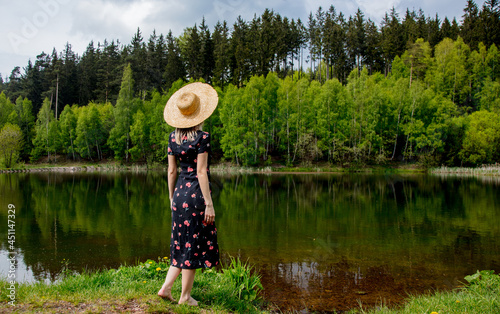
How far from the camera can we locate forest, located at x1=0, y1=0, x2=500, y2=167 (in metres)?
45.0

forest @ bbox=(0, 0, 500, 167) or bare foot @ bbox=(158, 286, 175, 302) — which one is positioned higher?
forest @ bbox=(0, 0, 500, 167)

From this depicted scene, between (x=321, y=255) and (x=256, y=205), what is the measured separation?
26.5ft

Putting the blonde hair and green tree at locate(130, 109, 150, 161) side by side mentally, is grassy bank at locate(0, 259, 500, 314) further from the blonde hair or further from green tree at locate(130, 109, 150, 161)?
green tree at locate(130, 109, 150, 161)

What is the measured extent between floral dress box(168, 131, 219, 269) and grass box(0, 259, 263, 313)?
1.71ft

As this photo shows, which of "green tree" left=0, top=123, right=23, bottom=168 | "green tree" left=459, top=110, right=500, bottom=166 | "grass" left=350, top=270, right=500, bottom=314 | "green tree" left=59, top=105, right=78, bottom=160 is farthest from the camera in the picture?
"green tree" left=59, top=105, right=78, bottom=160

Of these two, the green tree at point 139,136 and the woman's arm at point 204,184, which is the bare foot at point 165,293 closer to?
the woman's arm at point 204,184

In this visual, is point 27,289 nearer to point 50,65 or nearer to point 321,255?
point 321,255

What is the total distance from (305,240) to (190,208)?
6.84 meters

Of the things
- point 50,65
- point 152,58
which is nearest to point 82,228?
point 152,58

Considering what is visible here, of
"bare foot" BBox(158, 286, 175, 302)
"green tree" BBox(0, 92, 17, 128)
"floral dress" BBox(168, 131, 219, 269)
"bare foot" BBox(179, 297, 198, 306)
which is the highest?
"green tree" BBox(0, 92, 17, 128)

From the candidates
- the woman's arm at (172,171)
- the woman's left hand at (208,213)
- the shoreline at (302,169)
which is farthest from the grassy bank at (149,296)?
the shoreline at (302,169)

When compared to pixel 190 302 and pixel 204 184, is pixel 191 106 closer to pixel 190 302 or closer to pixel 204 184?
pixel 204 184

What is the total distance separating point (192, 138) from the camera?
3936 mm

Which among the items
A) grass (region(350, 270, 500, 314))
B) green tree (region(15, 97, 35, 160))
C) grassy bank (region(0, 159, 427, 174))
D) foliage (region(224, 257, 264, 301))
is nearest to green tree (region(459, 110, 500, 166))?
grassy bank (region(0, 159, 427, 174))
